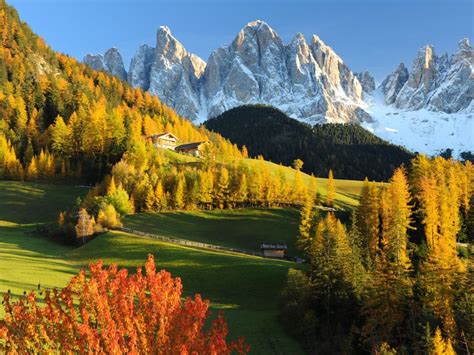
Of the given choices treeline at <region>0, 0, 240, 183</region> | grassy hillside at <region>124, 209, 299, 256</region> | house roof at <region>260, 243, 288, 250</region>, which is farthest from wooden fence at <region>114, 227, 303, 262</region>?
treeline at <region>0, 0, 240, 183</region>

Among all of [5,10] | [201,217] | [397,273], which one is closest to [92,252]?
[201,217]

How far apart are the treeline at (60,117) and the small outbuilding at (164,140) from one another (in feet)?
21.4

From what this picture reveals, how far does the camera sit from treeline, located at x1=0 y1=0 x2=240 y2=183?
111188 millimetres

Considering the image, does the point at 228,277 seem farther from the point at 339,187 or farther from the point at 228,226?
the point at 339,187

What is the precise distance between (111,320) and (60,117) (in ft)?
396

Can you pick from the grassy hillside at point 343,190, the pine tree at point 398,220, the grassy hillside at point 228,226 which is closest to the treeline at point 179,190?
the grassy hillside at point 228,226

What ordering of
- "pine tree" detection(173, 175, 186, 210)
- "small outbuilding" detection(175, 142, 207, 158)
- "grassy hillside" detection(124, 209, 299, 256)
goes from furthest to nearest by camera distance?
1. "small outbuilding" detection(175, 142, 207, 158)
2. "pine tree" detection(173, 175, 186, 210)
3. "grassy hillside" detection(124, 209, 299, 256)

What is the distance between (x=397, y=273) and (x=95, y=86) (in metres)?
173

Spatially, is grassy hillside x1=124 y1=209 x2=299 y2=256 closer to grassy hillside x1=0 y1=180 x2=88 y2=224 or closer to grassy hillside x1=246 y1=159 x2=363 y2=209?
grassy hillside x1=0 y1=180 x2=88 y2=224

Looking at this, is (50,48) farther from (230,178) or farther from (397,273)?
(397,273)

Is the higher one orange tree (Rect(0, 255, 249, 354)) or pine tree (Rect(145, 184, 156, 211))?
pine tree (Rect(145, 184, 156, 211))

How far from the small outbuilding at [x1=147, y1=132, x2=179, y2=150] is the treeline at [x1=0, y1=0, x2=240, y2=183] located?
653 centimetres

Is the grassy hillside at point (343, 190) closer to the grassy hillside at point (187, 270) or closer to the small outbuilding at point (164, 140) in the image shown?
the small outbuilding at point (164, 140)

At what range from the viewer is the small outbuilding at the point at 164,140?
148 meters
